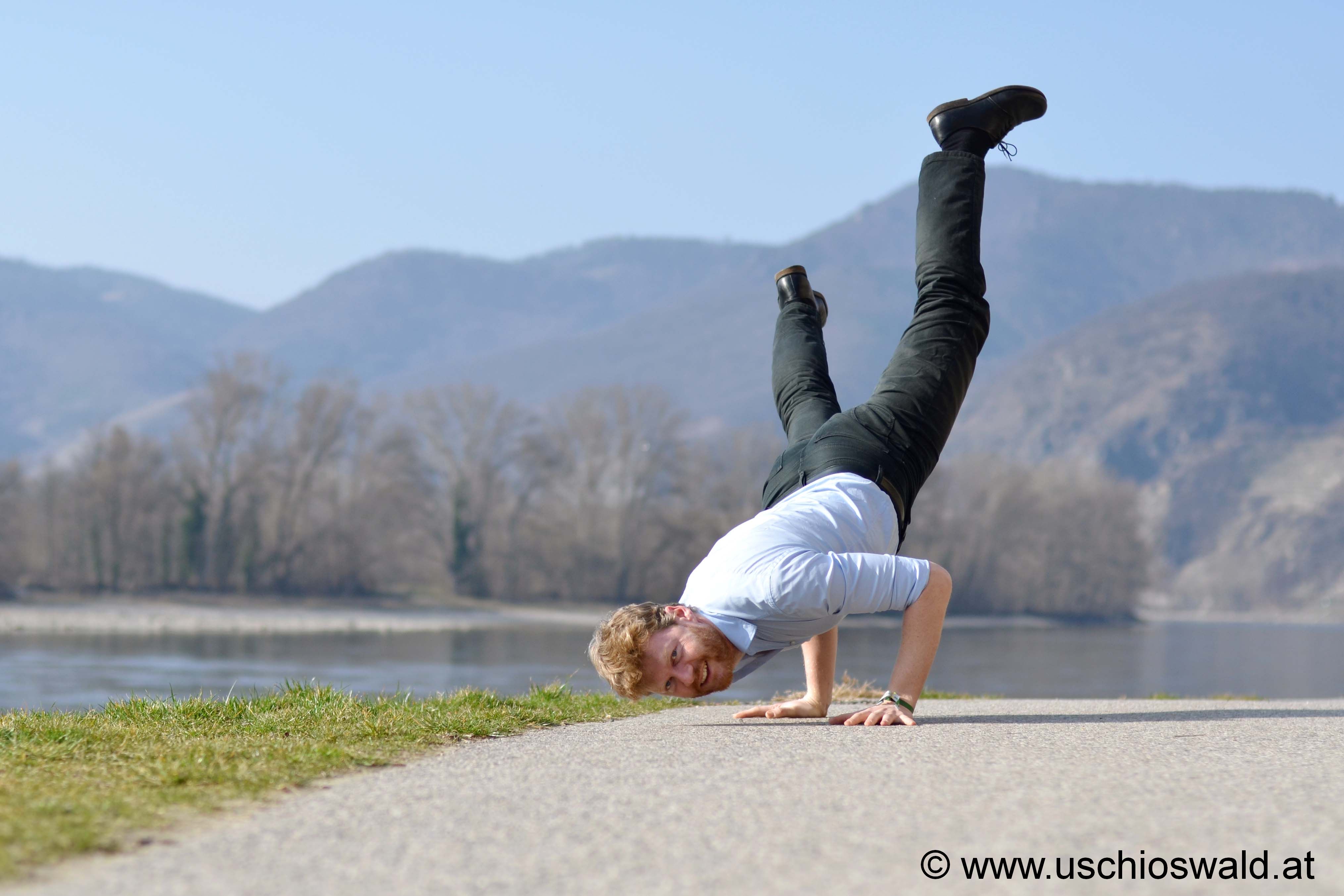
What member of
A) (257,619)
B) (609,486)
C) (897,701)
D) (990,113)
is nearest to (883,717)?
(897,701)

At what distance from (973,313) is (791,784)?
124 inches

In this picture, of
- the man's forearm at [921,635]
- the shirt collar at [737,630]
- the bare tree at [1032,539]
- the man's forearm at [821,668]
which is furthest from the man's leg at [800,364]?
the bare tree at [1032,539]

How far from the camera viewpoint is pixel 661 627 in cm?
489

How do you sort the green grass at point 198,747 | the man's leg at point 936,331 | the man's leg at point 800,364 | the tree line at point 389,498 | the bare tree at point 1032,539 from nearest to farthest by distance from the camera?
the green grass at point 198,747 → the man's leg at point 936,331 → the man's leg at point 800,364 → the tree line at point 389,498 → the bare tree at point 1032,539

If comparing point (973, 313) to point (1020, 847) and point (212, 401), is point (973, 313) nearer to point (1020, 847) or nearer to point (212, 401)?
point (1020, 847)

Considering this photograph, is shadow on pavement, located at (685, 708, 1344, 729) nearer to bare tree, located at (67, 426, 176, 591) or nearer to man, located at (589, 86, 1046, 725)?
man, located at (589, 86, 1046, 725)

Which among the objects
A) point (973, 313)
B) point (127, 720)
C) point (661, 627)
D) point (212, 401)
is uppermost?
point (212, 401)

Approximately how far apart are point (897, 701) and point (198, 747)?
2581mm

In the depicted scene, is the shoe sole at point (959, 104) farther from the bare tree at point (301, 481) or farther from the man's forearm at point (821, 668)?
the bare tree at point (301, 481)

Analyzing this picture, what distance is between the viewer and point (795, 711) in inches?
225

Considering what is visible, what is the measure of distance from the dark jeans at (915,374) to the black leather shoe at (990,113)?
0.16 m

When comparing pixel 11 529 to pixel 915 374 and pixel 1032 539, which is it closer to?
pixel 915 374

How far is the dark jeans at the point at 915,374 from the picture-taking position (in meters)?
5.62

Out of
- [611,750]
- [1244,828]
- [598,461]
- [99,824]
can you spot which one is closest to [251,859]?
[99,824]
